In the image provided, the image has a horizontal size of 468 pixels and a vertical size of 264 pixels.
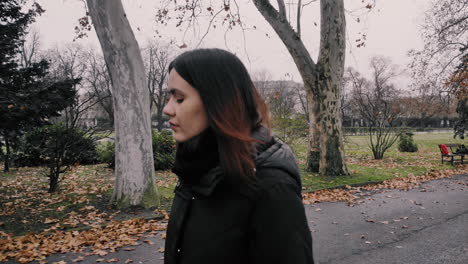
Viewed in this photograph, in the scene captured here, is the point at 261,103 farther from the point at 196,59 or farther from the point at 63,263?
the point at 63,263

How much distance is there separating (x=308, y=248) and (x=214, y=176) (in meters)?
0.43

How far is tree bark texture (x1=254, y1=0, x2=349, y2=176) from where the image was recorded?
11.6 metres

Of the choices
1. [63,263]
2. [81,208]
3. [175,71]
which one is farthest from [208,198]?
[81,208]

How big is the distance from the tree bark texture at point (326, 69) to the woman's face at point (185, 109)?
1080 centimetres

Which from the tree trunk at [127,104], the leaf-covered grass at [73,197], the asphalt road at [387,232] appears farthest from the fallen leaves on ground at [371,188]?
the tree trunk at [127,104]

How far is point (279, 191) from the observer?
1196mm

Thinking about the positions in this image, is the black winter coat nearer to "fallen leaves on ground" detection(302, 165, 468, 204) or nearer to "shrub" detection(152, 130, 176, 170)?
"fallen leaves on ground" detection(302, 165, 468, 204)

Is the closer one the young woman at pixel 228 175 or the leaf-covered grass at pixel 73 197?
the young woman at pixel 228 175

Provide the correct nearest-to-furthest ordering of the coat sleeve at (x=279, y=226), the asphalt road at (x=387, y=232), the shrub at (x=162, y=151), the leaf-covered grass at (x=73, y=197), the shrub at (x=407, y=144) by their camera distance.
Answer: the coat sleeve at (x=279, y=226), the asphalt road at (x=387, y=232), the leaf-covered grass at (x=73, y=197), the shrub at (x=162, y=151), the shrub at (x=407, y=144)

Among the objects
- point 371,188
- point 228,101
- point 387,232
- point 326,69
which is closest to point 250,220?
point 228,101

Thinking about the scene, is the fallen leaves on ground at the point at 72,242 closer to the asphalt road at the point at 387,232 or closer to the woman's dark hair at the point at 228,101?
the asphalt road at the point at 387,232

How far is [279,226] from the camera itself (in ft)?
3.86

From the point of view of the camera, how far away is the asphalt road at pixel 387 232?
4871 millimetres

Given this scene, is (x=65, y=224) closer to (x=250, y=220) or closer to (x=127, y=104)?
(x=127, y=104)
